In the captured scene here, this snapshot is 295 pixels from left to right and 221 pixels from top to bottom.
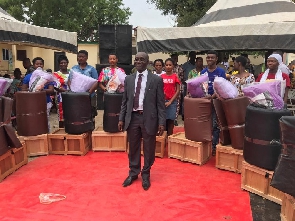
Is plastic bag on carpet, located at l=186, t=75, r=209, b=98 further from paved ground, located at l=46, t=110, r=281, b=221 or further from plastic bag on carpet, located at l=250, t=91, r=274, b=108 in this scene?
paved ground, located at l=46, t=110, r=281, b=221

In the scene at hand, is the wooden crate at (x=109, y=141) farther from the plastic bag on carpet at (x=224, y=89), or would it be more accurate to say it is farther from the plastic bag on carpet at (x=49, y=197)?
the plastic bag on carpet at (x=224, y=89)

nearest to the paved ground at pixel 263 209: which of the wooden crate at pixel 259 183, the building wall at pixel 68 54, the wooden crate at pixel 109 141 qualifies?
the wooden crate at pixel 259 183

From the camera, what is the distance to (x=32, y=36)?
6.46 meters

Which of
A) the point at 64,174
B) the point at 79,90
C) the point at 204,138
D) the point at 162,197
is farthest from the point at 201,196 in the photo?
the point at 79,90

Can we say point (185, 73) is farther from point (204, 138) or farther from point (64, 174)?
point (64, 174)

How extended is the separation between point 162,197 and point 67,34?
5434mm

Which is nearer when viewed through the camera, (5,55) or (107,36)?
(107,36)

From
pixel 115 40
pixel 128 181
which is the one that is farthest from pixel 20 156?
pixel 115 40

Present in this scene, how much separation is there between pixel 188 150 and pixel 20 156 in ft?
8.73

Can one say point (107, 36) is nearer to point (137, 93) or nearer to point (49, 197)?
point (137, 93)

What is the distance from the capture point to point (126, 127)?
4.09m

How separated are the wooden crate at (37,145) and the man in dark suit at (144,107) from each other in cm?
200

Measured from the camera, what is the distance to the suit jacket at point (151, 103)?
13.0 feet

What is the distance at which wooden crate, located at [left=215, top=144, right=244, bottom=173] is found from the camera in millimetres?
4625
